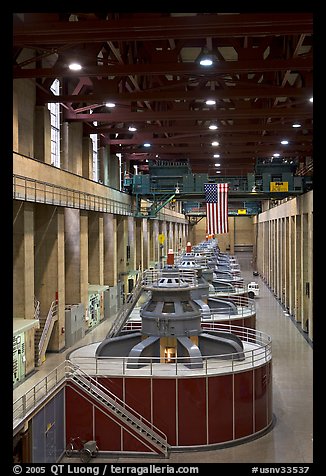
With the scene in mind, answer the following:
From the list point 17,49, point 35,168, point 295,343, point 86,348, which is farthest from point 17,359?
point 295,343

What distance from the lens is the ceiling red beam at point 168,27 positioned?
11.6 m

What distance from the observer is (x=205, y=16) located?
11891 millimetres

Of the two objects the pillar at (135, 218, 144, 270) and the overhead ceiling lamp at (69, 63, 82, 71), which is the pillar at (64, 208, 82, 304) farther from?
the pillar at (135, 218, 144, 270)

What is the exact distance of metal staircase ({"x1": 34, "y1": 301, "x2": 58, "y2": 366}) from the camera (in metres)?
22.1

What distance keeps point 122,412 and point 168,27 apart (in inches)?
420

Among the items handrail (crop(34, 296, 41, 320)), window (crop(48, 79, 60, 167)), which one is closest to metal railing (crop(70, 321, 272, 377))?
handrail (crop(34, 296, 41, 320))

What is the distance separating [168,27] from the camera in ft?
38.7

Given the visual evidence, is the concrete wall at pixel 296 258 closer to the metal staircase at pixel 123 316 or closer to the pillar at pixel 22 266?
the metal staircase at pixel 123 316

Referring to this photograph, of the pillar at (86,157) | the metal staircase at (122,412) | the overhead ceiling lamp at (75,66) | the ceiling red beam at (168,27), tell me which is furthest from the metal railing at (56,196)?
the ceiling red beam at (168,27)

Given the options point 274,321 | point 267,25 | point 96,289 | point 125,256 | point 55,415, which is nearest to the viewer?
point 267,25

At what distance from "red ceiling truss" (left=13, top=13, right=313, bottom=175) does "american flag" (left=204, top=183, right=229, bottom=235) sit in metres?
3.10

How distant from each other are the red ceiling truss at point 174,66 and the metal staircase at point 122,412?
9.50 meters
